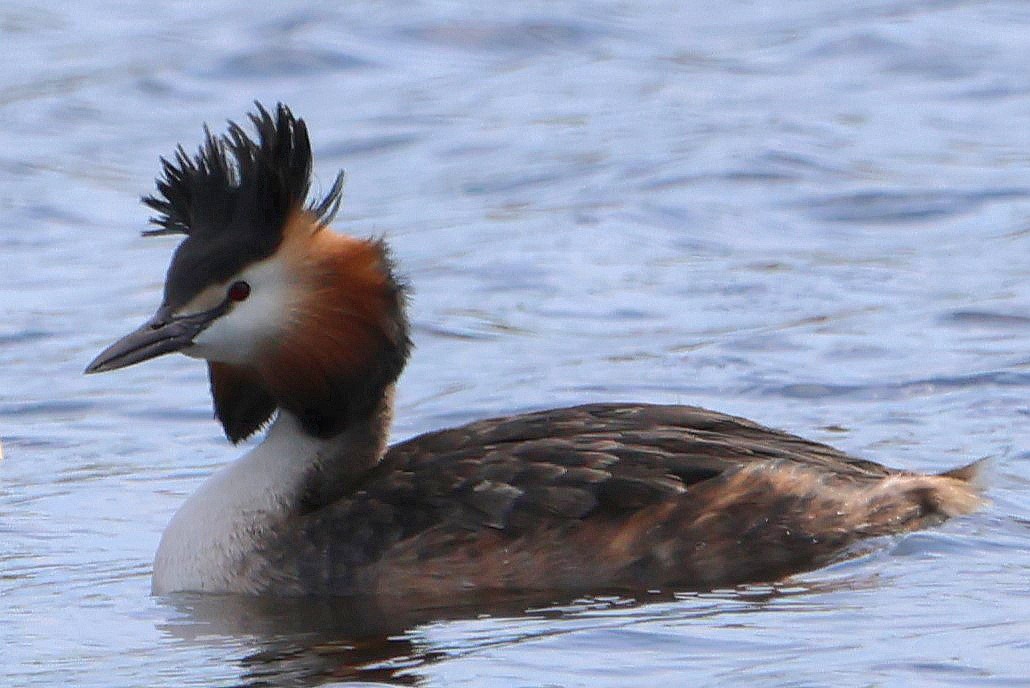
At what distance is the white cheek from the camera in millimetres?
9078

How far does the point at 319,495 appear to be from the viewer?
30.7 ft

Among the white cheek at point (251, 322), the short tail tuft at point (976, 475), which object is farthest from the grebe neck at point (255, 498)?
the short tail tuft at point (976, 475)

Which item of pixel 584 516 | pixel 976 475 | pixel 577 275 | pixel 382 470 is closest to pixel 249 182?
pixel 382 470

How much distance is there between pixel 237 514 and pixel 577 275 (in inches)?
198

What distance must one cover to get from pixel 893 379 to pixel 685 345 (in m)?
1.24

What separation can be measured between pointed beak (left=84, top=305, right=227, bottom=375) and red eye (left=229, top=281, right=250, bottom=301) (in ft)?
0.30

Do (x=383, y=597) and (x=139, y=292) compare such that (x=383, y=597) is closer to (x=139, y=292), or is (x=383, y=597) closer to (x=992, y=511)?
(x=992, y=511)

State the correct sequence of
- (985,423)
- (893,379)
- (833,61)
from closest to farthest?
(985,423), (893,379), (833,61)

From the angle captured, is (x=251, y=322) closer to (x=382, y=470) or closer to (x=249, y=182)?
(x=249, y=182)

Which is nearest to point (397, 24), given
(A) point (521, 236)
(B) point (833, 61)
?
(B) point (833, 61)

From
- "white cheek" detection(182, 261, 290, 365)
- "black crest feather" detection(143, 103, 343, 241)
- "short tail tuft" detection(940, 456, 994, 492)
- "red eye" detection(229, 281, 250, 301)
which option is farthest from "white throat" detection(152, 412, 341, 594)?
"short tail tuft" detection(940, 456, 994, 492)

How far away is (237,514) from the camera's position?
30.5ft

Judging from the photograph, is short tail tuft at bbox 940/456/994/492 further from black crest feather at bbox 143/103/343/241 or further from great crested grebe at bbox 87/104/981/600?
black crest feather at bbox 143/103/343/241

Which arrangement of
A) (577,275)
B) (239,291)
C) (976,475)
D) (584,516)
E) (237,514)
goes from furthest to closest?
(577,275)
(976,475)
(237,514)
(239,291)
(584,516)
